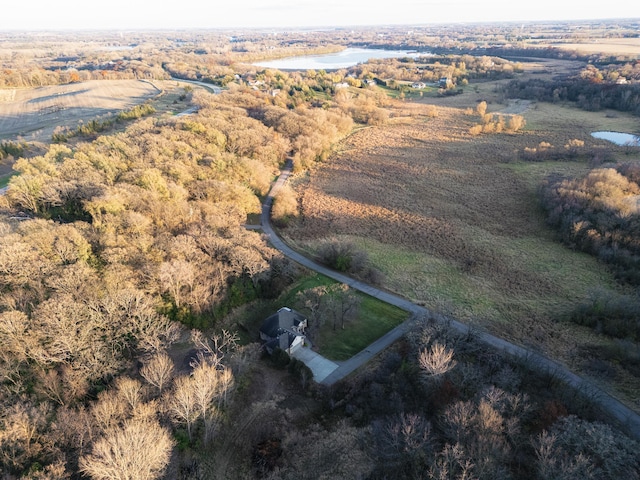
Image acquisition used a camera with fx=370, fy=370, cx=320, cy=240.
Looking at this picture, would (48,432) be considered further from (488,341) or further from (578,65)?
(578,65)

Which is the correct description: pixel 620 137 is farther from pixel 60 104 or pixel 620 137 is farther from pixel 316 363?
pixel 60 104

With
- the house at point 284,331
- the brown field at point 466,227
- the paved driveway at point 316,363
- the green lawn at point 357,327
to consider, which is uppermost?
the house at point 284,331

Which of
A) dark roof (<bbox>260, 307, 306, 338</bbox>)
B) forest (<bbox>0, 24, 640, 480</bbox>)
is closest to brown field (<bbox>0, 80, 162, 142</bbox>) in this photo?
forest (<bbox>0, 24, 640, 480</bbox>)

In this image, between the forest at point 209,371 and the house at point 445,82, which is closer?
the forest at point 209,371

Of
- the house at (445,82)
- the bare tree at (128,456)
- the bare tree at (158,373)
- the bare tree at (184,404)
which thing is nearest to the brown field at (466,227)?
the bare tree at (184,404)

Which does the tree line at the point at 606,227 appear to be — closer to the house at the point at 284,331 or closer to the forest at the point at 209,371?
the forest at the point at 209,371

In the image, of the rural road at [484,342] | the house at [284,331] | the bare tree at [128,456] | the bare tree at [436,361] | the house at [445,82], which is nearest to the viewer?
the bare tree at [128,456]

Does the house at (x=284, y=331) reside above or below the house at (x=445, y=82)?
above

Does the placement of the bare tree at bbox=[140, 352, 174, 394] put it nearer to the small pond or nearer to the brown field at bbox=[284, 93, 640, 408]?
the brown field at bbox=[284, 93, 640, 408]
